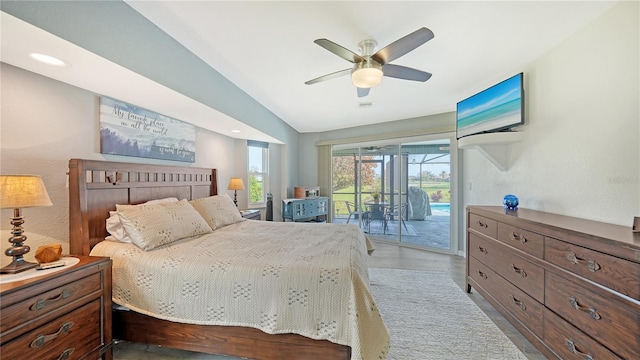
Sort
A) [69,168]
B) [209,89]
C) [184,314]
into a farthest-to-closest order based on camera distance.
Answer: [209,89] < [69,168] < [184,314]

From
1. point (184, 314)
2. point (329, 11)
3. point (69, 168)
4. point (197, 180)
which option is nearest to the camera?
point (184, 314)

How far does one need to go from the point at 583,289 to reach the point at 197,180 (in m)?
3.77

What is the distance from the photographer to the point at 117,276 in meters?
1.77

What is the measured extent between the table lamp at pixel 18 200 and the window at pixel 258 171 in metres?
3.21

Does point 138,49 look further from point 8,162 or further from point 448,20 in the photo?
point 448,20

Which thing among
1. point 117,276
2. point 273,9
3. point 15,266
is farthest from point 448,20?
point 15,266

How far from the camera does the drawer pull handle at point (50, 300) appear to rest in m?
1.30

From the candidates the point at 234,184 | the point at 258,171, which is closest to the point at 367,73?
the point at 234,184

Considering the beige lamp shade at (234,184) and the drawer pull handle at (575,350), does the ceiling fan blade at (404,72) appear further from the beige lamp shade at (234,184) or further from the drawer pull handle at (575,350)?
the beige lamp shade at (234,184)

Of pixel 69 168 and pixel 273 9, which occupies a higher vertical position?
pixel 273 9

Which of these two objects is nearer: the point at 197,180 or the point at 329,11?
the point at 329,11

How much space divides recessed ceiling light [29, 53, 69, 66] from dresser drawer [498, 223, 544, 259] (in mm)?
3464

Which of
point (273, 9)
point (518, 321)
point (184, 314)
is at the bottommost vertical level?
point (518, 321)

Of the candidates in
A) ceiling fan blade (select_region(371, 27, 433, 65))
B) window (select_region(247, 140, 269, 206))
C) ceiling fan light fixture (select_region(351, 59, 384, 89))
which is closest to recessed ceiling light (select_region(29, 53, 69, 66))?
ceiling fan light fixture (select_region(351, 59, 384, 89))
